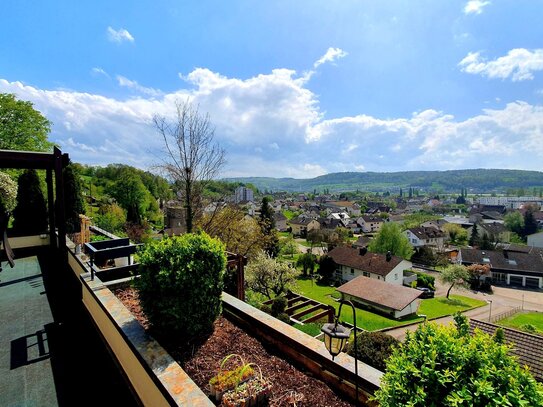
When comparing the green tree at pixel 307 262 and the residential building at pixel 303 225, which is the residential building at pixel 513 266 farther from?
the residential building at pixel 303 225

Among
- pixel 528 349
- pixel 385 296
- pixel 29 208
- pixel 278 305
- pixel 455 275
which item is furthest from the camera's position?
pixel 455 275

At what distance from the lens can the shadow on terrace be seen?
3.05m

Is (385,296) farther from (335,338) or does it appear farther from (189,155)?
(335,338)

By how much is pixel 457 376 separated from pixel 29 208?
1558cm

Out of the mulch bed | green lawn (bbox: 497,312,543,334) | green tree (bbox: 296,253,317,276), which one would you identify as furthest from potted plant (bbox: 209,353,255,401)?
green tree (bbox: 296,253,317,276)

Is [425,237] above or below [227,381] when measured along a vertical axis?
below

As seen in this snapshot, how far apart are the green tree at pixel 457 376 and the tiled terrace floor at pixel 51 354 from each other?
266 cm

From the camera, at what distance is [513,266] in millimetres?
37469

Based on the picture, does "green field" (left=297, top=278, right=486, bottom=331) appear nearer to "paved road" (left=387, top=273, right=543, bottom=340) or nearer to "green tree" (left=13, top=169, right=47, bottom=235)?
"paved road" (left=387, top=273, right=543, bottom=340)

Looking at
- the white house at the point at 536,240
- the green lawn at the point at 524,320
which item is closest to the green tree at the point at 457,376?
the green lawn at the point at 524,320

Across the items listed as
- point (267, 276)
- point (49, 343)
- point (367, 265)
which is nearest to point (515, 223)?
point (367, 265)

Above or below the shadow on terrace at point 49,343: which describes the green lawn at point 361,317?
below

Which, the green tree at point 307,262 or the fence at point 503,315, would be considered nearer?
the fence at point 503,315

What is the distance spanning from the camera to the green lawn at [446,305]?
24.2 m
